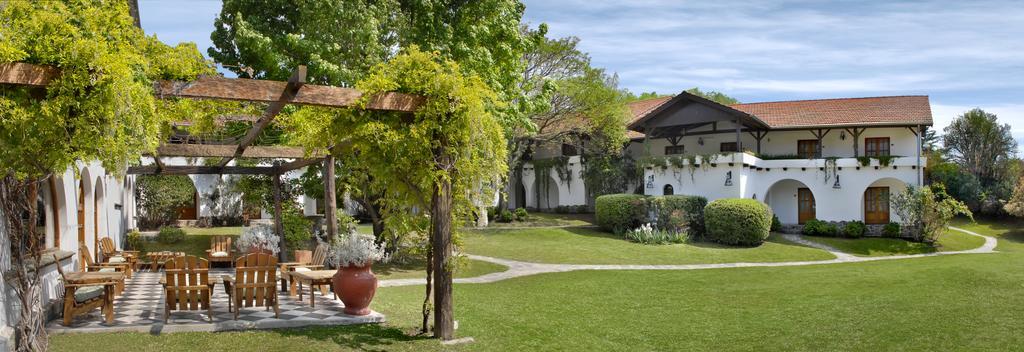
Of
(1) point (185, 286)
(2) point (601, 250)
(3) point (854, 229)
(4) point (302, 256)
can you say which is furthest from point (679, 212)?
(1) point (185, 286)

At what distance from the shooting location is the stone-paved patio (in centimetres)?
816

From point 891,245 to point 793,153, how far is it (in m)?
7.24

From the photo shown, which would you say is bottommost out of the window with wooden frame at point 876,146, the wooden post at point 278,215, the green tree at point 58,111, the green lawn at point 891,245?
the green lawn at point 891,245

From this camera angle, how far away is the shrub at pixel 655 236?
2536cm

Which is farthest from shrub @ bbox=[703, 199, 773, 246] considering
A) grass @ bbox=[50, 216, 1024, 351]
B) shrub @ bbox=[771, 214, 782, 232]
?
grass @ bbox=[50, 216, 1024, 351]

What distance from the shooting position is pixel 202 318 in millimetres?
8781

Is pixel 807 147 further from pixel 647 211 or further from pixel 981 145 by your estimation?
pixel 981 145

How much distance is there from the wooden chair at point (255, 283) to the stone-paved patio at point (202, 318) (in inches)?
6.8

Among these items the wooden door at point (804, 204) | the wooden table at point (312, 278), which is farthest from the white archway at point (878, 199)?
the wooden table at point (312, 278)

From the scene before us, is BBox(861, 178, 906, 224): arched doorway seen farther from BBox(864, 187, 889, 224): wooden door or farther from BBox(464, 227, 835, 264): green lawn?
BBox(464, 227, 835, 264): green lawn

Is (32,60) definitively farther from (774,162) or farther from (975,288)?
(774,162)

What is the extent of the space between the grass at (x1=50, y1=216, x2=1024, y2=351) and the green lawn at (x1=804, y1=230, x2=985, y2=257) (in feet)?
31.4

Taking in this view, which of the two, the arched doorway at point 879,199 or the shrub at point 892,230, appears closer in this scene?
the shrub at point 892,230

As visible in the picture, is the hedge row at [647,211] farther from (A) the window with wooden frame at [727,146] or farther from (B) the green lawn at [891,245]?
(A) the window with wooden frame at [727,146]
